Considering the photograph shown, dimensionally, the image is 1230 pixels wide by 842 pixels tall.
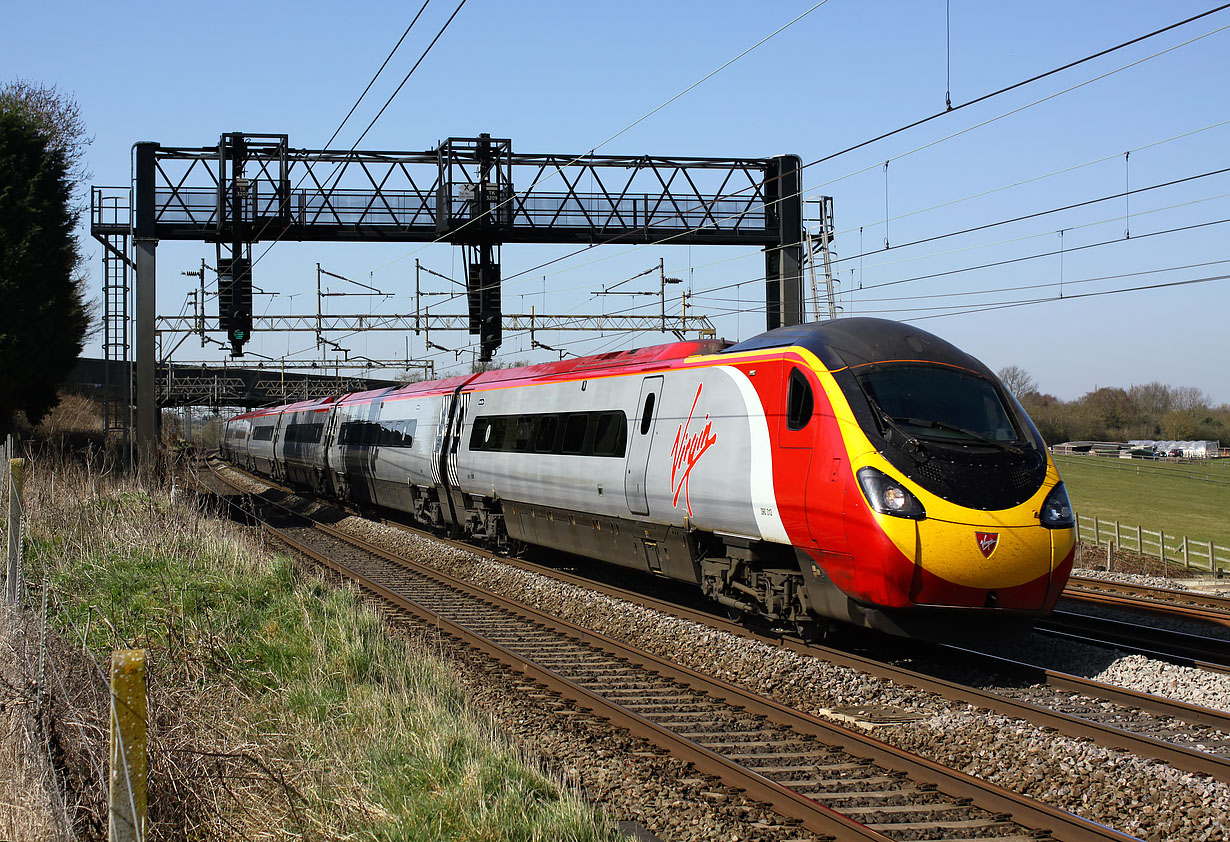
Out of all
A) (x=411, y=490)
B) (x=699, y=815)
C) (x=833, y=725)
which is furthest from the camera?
(x=411, y=490)

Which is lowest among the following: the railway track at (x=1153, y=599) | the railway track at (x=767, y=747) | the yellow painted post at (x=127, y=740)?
the railway track at (x=1153, y=599)

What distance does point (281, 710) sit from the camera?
7.59 metres

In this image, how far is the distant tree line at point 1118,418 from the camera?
93125mm

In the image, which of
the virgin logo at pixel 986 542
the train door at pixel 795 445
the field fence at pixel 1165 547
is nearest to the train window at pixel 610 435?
the train door at pixel 795 445

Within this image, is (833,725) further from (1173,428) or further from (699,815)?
(1173,428)

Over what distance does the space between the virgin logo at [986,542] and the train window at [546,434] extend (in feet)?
25.4

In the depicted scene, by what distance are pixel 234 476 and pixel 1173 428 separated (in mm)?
82301

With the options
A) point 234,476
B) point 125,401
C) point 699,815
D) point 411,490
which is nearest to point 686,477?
point 699,815

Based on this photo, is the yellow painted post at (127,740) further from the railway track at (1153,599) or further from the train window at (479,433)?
the train window at (479,433)

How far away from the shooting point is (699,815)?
19.9 feet

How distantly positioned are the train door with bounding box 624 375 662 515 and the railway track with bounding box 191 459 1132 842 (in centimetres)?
181

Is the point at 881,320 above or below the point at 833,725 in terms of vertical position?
above

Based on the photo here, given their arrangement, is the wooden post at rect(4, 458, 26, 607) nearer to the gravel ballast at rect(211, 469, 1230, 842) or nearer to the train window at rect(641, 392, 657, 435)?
the gravel ballast at rect(211, 469, 1230, 842)

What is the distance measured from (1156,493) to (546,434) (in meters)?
48.5
